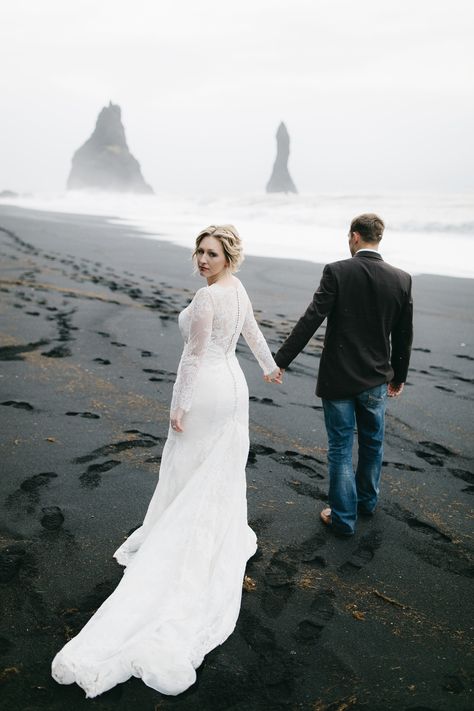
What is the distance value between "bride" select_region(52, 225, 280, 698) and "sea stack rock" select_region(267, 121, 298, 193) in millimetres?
134363

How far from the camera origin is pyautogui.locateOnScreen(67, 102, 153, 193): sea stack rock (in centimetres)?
13450

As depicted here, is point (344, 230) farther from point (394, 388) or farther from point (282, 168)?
point (282, 168)

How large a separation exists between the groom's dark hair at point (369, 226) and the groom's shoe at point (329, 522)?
1.81m

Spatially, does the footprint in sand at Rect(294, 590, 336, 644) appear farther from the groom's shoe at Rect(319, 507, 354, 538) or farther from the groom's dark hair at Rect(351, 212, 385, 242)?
the groom's dark hair at Rect(351, 212, 385, 242)

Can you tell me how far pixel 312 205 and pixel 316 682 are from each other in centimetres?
3527

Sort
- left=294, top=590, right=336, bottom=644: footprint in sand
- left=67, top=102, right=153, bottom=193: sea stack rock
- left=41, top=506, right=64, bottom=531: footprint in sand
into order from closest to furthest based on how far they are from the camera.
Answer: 1. left=294, top=590, right=336, bottom=644: footprint in sand
2. left=41, top=506, right=64, bottom=531: footprint in sand
3. left=67, top=102, right=153, bottom=193: sea stack rock

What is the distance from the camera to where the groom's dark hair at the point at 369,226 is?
348cm

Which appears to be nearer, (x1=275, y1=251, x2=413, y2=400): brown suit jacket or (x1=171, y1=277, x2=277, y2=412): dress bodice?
(x1=171, y1=277, x2=277, y2=412): dress bodice

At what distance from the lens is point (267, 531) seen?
11.5ft

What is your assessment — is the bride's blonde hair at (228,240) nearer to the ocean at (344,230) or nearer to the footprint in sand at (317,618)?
the footprint in sand at (317,618)

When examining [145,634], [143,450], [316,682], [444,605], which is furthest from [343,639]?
[143,450]

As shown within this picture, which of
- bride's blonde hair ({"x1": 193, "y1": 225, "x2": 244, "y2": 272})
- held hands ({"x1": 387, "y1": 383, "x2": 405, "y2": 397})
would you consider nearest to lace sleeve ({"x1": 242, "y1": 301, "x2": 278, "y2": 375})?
bride's blonde hair ({"x1": 193, "y1": 225, "x2": 244, "y2": 272})

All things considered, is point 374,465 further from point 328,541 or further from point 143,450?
point 143,450

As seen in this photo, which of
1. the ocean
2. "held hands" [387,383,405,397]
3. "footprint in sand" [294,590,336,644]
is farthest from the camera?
the ocean
